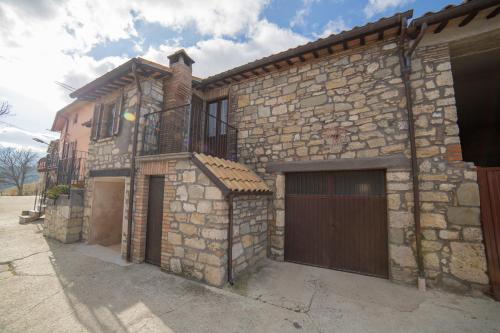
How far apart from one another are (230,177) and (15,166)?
1655 inches

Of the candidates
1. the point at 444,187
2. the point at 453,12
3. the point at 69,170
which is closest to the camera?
the point at 453,12

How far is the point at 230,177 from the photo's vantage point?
4.35m

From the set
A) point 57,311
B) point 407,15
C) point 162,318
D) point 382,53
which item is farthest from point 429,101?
point 57,311

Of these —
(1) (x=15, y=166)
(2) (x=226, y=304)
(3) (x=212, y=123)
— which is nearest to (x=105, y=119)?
(3) (x=212, y=123)

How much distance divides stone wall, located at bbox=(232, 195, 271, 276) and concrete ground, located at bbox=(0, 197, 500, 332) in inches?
13.0

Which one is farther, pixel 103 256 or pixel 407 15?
pixel 103 256

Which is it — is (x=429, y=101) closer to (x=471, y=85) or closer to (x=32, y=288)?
(x=471, y=85)

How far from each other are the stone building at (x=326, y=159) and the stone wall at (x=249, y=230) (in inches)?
1.6

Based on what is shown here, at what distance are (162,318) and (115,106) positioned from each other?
6469 millimetres

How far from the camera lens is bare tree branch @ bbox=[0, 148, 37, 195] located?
28.9 meters

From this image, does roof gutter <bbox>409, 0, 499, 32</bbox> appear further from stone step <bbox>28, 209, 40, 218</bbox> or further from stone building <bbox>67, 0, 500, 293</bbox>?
stone step <bbox>28, 209, 40, 218</bbox>

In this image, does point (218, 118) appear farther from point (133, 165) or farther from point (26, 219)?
point (26, 219)

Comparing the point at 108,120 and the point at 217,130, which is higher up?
the point at 108,120

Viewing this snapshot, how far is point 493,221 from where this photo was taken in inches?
137
